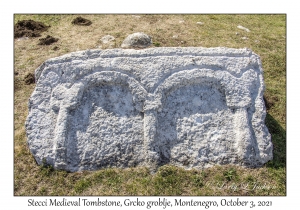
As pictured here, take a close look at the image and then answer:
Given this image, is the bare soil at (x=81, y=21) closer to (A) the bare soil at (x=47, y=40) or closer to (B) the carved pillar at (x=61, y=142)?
(A) the bare soil at (x=47, y=40)

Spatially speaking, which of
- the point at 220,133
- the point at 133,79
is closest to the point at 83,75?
the point at 133,79

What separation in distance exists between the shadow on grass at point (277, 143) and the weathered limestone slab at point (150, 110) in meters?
0.35

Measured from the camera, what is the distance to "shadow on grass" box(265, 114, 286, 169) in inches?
227

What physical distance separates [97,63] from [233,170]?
3568 millimetres

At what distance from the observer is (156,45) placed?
31.4ft

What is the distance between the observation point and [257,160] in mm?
A: 5676

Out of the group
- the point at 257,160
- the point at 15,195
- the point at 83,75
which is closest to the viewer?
the point at 15,195

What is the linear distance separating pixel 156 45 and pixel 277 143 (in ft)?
16.6

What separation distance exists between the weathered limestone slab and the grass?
0.88 feet

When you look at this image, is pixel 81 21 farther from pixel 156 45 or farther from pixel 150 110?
pixel 150 110

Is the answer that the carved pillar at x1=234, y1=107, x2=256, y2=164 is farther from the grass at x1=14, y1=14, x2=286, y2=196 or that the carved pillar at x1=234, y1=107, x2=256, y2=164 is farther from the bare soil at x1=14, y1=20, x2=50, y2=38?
the bare soil at x1=14, y1=20, x2=50, y2=38

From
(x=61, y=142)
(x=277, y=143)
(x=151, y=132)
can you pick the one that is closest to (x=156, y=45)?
(x=151, y=132)

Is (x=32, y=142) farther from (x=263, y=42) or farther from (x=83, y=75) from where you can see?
(x=263, y=42)

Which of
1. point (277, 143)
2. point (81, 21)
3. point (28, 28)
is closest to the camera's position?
point (277, 143)
